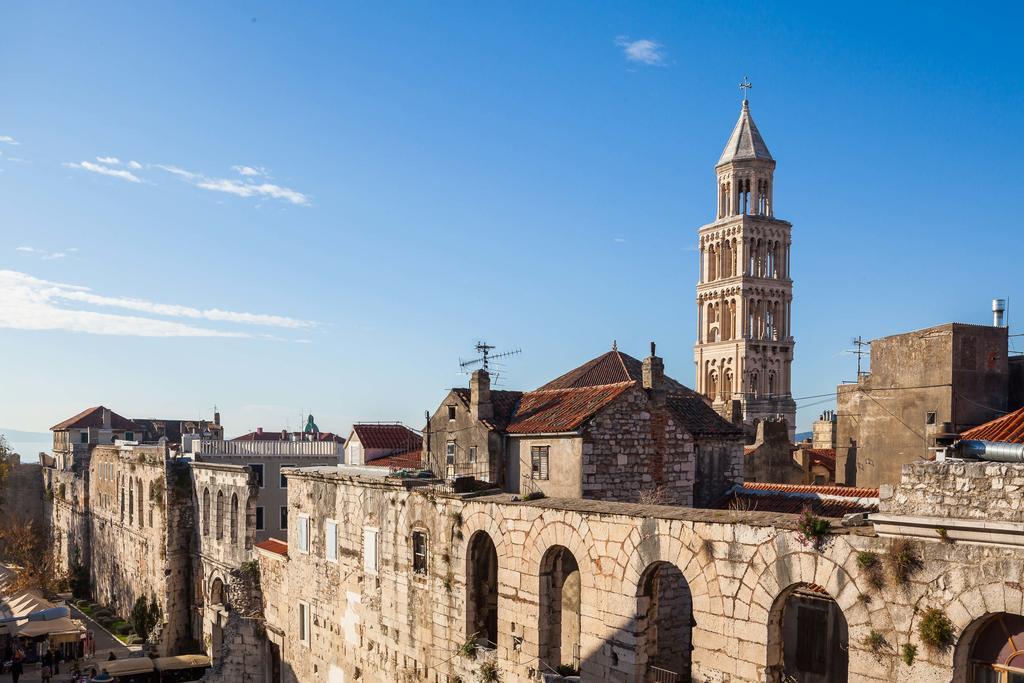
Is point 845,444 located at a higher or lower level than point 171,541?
higher

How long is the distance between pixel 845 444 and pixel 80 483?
52.3m

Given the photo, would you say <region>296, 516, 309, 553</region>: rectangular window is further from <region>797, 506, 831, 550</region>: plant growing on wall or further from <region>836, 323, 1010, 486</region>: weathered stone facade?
<region>797, 506, 831, 550</region>: plant growing on wall

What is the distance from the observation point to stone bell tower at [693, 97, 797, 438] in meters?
88.2

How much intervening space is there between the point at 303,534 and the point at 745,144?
242ft

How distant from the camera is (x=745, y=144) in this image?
89.3m

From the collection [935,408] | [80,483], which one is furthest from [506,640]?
[80,483]

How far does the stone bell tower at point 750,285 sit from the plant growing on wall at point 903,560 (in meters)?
77.3

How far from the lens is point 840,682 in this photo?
17219 millimetres

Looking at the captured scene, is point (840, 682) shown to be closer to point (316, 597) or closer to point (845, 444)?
point (845, 444)

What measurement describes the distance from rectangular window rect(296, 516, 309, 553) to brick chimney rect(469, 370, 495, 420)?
6.78m

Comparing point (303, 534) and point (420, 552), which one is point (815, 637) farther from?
point (303, 534)

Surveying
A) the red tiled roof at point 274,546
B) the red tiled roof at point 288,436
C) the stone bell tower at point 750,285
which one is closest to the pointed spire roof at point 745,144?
the stone bell tower at point 750,285

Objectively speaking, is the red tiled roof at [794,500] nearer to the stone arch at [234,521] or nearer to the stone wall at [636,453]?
the stone wall at [636,453]

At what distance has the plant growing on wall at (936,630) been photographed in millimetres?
10711
